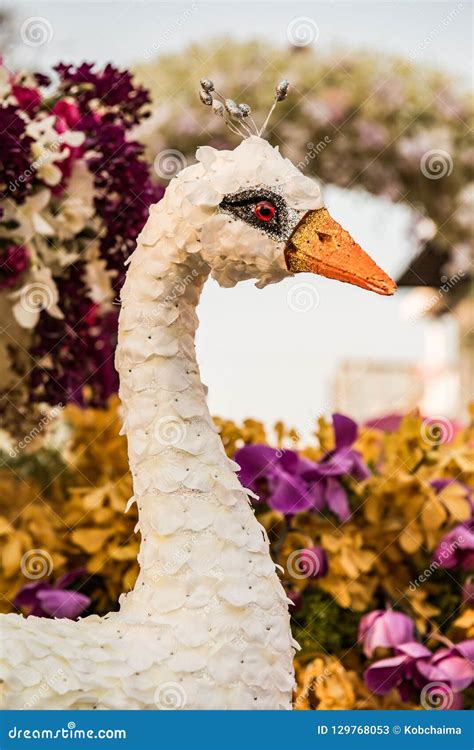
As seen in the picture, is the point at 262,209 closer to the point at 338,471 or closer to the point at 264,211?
the point at 264,211

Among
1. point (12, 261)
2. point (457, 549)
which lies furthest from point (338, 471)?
point (12, 261)

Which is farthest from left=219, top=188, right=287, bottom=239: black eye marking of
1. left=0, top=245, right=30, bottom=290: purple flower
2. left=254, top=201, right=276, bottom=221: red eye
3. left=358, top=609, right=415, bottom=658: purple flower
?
left=358, top=609, right=415, bottom=658: purple flower

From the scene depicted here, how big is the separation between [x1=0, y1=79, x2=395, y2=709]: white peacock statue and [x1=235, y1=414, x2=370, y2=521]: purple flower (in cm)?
49

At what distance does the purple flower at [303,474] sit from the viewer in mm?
1704

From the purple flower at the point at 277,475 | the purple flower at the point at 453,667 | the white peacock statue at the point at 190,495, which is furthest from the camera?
the purple flower at the point at 277,475

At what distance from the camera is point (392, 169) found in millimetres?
4441

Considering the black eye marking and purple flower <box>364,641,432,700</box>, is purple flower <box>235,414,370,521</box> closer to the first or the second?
purple flower <box>364,641,432,700</box>

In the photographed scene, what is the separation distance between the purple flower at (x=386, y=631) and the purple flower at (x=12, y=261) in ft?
2.71

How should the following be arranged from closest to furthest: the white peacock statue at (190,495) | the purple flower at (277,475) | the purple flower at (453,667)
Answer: the white peacock statue at (190,495) < the purple flower at (453,667) < the purple flower at (277,475)

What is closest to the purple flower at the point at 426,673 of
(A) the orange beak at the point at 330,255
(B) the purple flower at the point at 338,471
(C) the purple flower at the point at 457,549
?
(C) the purple flower at the point at 457,549

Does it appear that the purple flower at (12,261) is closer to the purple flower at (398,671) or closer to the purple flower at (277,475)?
the purple flower at (277,475)

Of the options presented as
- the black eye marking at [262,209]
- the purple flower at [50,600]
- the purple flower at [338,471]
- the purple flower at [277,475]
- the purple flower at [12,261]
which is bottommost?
the purple flower at [50,600]

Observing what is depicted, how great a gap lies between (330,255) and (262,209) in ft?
0.31

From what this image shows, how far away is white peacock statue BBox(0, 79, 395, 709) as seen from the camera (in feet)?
3.60
